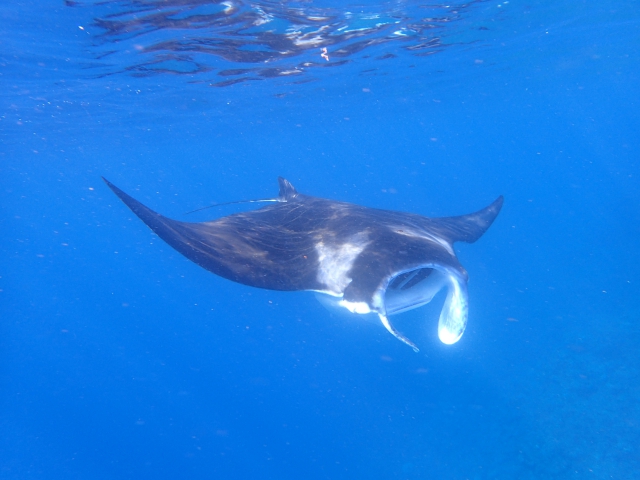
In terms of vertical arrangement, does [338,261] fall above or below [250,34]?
below

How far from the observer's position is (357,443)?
13688 mm

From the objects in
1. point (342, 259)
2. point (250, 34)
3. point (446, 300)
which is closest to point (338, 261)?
point (342, 259)

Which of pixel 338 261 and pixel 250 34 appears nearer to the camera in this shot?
pixel 338 261

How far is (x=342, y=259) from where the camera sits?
4.98 meters

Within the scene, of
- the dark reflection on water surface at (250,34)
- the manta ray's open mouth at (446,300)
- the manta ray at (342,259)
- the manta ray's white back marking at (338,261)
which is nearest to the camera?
the manta ray at (342,259)

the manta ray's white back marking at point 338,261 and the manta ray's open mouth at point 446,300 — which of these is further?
the manta ray's white back marking at point 338,261

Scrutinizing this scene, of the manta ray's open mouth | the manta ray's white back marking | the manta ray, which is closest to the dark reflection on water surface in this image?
the manta ray

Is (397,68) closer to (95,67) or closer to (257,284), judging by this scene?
(95,67)

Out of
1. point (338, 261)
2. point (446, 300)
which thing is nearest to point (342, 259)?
point (338, 261)

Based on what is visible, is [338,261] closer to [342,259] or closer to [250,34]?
[342,259]

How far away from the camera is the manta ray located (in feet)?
14.2

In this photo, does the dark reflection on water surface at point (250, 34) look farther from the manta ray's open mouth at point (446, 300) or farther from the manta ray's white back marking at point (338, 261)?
the manta ray's open mouth at point (446, 300)

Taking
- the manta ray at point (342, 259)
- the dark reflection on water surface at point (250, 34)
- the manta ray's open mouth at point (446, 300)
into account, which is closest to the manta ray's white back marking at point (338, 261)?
the manta ray at point (342, 259)

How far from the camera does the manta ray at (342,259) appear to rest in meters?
4.34
